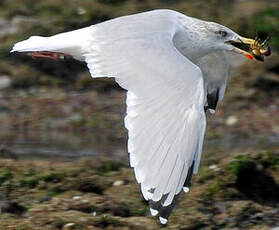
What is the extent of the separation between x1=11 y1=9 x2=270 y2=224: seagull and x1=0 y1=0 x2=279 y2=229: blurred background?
0.57 m

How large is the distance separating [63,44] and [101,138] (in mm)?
2261

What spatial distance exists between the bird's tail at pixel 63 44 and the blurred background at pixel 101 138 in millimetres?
787

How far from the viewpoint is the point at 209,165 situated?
23.7 feet

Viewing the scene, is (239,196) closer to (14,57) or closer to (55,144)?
(55,144)

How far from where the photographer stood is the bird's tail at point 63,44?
21.1 feet

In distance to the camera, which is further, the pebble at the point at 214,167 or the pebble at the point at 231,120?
the pebble at the point at 231,120

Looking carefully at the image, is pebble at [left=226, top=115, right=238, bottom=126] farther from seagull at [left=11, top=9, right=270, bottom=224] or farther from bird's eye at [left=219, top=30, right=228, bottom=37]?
seagull at [left=11, top=9, right=270, bottom=224]

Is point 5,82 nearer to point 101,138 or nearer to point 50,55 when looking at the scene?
point 101,138

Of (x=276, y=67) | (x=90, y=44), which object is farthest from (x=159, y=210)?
(x=276, y=67)

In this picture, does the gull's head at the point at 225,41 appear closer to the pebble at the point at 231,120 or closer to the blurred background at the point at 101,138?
the blurred background at the point at 101,138

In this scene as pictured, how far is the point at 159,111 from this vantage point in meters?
5.59

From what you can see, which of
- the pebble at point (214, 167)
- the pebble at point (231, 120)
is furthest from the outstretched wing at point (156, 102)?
the pebble at point (231, 120)

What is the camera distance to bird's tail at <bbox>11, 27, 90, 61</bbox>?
6.45 meters

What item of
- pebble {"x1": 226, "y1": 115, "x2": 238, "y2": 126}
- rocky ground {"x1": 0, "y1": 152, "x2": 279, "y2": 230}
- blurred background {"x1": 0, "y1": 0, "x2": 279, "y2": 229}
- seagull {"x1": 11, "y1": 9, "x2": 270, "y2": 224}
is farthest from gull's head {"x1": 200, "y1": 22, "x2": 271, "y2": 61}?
pebble {"x1": 226, "y1": 115, "x2": 238, "y2": 126}
